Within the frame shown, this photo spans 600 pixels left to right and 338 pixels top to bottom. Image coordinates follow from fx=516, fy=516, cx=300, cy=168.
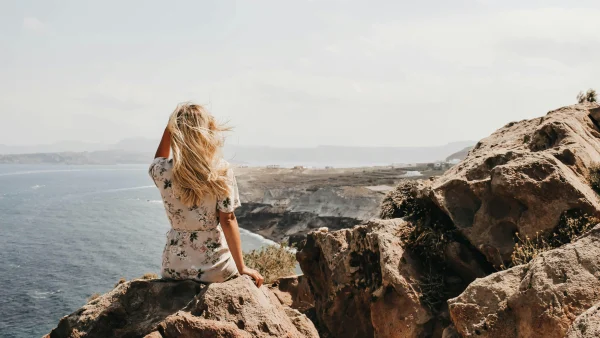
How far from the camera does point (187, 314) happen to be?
5988mm

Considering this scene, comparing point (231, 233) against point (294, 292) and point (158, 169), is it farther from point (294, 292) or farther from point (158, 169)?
point (294, 292)

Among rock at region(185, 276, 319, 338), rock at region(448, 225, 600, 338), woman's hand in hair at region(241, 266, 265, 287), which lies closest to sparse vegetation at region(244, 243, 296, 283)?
rock at region(448, 225, 600, 338)

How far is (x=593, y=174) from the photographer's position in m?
10.9

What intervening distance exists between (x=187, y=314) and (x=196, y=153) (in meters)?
1.94

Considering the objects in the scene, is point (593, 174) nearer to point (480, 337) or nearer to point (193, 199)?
point (480, 337)

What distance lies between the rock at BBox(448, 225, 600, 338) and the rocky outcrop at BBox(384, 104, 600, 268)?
245cm

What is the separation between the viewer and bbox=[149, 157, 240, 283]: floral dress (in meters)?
6.87

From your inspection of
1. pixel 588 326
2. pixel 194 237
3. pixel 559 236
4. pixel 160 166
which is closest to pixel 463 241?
pixel 559 236

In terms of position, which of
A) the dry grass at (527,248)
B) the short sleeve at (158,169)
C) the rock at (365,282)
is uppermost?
the short sleeve at (158,169)

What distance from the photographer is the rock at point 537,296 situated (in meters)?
6.80

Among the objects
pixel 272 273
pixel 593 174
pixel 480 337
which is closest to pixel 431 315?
pixel 480 337

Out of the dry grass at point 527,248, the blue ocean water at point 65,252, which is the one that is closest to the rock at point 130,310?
the dry grass at point 527,248

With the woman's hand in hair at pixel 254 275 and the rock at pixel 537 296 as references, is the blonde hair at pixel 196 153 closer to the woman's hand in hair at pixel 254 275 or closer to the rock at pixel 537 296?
the woman's hand in hair at pixel 254 275

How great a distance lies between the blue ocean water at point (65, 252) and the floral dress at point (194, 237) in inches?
1534
